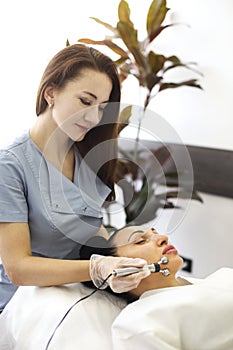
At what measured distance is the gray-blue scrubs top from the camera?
4.00ft

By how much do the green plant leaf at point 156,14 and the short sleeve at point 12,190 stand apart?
1.10m

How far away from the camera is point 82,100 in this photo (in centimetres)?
120

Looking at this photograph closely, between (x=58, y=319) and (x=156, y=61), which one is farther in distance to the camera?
(x=156, y=61)

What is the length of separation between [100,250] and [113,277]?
0.64ft

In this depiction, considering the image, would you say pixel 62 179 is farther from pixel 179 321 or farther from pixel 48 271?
pixel 179 321

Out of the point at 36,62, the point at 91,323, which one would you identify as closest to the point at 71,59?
the point at 91,323

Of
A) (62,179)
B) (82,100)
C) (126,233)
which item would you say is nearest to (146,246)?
A: (126,233)

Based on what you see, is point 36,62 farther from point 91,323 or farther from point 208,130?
point 91,323

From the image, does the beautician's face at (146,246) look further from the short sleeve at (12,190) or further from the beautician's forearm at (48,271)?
the short sleeve at (12,190)

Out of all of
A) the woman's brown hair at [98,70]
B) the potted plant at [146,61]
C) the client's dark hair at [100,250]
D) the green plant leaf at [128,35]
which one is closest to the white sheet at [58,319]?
the client's dark hair at [100,250]

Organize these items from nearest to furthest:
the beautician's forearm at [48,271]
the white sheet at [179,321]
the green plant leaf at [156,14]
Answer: the white sheet at [179,321], the beautician's forearm at [48,271], the green plant leaf at [156,14]

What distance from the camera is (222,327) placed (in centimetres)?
115

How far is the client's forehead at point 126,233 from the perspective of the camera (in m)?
1.26

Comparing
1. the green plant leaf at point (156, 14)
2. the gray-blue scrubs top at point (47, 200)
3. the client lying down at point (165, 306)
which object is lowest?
the client lying down at point (165, 306)
